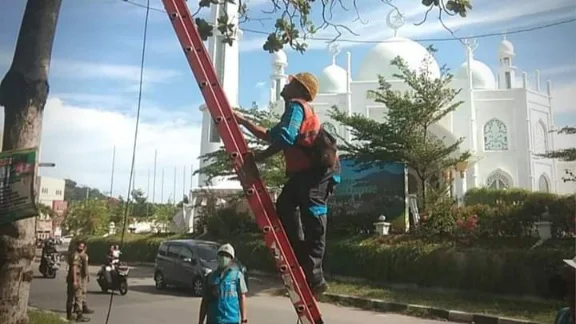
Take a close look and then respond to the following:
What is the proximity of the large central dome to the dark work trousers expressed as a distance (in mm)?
7930

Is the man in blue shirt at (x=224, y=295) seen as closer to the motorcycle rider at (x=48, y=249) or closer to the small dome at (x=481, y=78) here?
the motorcycle rider at (x=48, y=249)

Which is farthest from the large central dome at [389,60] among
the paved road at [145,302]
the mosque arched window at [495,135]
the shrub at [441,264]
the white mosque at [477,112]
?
the paved road at [145,302]

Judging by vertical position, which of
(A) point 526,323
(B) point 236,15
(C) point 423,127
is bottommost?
(A) point 526,323

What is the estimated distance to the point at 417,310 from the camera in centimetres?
656

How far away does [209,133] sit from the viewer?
309cm

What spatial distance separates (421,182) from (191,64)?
351 inches

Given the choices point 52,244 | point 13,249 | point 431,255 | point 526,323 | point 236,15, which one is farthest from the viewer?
point 431,255

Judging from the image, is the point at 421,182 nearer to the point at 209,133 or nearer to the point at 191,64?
the point at 209,133

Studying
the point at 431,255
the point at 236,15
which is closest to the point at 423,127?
the point at 431,255

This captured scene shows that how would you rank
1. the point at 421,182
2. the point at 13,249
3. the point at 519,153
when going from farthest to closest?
1. the point at 421,182
2. the point at 519,153
3. the point at 13,249

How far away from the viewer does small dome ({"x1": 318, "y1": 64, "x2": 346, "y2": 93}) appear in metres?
11.0

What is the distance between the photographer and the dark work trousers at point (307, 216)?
84.4 inches

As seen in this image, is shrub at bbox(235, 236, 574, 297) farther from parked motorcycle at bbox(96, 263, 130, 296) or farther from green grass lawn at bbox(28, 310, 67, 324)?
green grass lawn at bbox(28, 310, 67, 324)

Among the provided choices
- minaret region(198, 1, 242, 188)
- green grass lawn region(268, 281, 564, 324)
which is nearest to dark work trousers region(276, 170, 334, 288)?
minaret region(198, 1, 242, 188)
